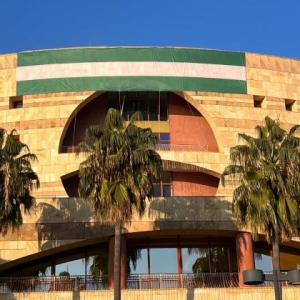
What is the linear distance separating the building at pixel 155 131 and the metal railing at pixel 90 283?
1.13 m

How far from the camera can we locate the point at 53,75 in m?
41.4

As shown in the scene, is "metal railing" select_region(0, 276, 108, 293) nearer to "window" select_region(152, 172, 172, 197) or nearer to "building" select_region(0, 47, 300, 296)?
"building" select_region(0, 47, 300, 296)

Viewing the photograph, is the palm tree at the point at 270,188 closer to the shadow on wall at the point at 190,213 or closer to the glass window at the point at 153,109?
the shadow on wall at the point at 190,213

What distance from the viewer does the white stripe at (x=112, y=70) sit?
136 feet

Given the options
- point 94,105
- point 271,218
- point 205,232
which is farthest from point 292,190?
point 94,105

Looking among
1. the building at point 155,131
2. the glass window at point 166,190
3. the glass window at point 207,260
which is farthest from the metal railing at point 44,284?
the glass window at point 166,190

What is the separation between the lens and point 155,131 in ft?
140

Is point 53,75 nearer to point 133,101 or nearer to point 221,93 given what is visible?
point 133,101

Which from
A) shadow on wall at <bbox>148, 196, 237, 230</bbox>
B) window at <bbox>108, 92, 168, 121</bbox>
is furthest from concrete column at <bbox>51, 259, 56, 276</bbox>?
window at <bbox>108, 92, 168, 121</bbox>

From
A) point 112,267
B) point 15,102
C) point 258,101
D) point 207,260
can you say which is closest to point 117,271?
point 112,267

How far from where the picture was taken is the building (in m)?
34.8

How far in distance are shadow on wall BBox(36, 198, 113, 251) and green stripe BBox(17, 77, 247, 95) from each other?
9.75 meters

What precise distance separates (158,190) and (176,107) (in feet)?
23.1

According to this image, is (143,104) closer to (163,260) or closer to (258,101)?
(258,101)
